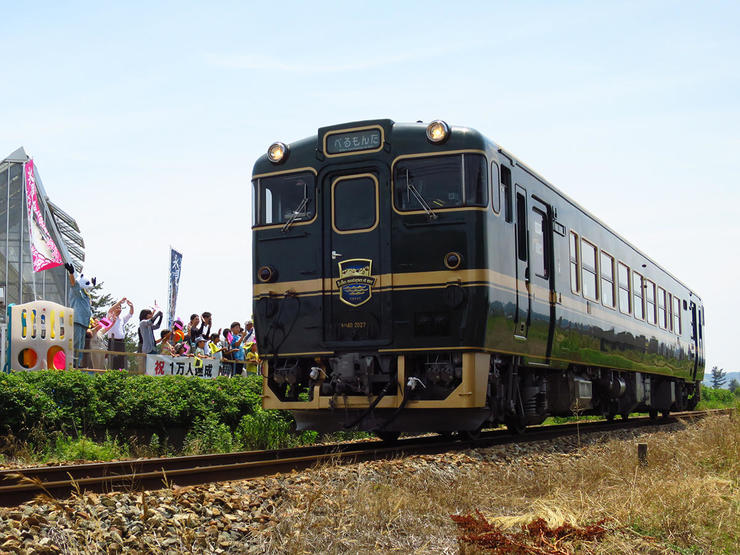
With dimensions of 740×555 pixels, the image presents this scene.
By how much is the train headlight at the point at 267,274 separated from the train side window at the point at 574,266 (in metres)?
4.61

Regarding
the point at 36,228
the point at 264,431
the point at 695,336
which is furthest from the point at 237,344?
the point at 695,336

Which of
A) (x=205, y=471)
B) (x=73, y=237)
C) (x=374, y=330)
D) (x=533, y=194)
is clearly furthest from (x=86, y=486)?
(x=73, y=237)

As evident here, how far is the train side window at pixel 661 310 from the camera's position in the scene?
18781 mm

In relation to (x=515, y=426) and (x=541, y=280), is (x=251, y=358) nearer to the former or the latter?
(x=515, y=426)

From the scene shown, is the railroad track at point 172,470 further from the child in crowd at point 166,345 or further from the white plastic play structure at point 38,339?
the child in crowd at point 166,345

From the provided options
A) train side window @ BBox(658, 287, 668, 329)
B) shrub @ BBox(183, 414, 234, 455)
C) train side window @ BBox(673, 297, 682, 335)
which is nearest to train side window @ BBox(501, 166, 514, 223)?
shrub @ BBox(183, 414, 234, 455)

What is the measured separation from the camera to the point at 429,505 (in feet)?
20.6

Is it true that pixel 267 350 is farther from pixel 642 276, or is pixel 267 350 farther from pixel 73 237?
pixel 73 237

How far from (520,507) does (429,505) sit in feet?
2.50

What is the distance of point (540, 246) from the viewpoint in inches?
452

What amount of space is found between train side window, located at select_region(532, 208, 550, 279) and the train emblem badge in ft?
7.94

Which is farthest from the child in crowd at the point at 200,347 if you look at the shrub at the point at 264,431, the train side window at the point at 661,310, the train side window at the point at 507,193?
the train side window at the point at 661,310

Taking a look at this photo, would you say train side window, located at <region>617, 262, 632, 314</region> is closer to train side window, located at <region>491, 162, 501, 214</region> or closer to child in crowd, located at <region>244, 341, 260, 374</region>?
train side window, located at <region>491, 162, 501, 214</region>

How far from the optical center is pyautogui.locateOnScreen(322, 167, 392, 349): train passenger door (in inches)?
385
